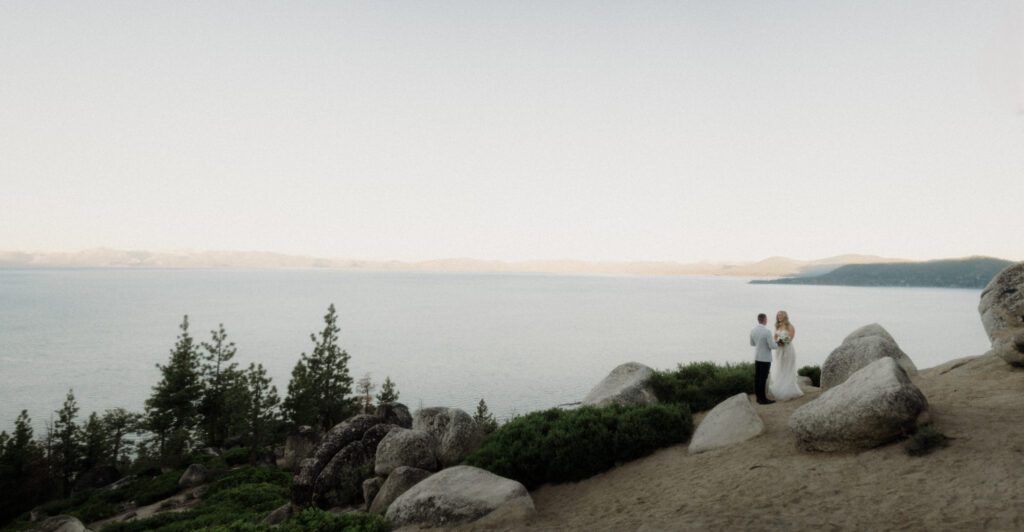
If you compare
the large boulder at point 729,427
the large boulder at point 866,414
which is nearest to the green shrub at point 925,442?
the large boulder at point 866,414

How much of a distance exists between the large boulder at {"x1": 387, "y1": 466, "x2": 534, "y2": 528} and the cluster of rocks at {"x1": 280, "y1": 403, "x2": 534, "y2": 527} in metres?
0.02

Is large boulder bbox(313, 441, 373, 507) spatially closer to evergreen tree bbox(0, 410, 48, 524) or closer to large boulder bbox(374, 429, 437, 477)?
large boulder bbox(374, 429, 437, 477)

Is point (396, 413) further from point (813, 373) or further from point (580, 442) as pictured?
point (813, 373)

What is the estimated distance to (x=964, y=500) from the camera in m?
7.69

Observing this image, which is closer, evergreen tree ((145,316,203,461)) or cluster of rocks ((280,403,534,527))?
cluster of rocks ((280,403,534,527))

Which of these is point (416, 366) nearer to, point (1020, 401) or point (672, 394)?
point (672, 394)

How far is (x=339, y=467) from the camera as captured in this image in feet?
57.8

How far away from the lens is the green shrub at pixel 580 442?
46.7 feet

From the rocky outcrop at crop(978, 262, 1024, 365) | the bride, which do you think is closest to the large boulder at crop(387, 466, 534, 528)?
the bride

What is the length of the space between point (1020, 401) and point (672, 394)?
10110 millimetres

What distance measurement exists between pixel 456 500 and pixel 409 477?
3572 millimetres

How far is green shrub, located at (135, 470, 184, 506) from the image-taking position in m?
29.2

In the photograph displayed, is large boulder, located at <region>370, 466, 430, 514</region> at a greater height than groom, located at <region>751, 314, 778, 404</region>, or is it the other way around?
groom, located at <region>751, 314, 778, 404</region>

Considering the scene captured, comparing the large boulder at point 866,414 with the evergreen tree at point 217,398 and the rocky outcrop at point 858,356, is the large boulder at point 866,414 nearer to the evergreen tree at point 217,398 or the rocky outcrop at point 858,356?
the rocky outcrop at point 858,356
